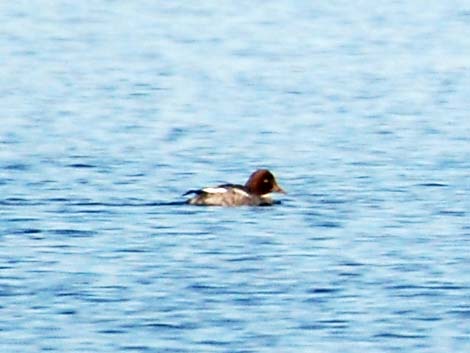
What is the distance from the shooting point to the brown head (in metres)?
21.5

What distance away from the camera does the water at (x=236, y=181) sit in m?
15.8

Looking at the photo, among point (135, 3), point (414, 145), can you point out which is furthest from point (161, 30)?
point (414, 145)

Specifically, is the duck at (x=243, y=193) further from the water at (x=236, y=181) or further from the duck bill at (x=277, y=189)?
the water at (x=236, y=181)

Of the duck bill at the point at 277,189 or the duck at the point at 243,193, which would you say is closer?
the duck at the point at 243,193

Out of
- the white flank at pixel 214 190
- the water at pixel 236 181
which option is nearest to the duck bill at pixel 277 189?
the water at pixel 236 181

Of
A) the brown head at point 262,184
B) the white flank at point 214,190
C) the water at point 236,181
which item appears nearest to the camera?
the water at point 236,181

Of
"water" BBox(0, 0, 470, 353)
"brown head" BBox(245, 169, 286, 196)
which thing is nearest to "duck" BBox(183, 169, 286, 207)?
"brown head" BBox(245, 169, 286, 196)

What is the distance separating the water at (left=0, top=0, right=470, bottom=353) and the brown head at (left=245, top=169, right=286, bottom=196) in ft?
0.84

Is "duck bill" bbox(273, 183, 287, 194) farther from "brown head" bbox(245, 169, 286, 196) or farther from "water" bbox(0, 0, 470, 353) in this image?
"water" bbox(0, 0, 470, 353)

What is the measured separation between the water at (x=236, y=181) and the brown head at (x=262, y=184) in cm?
26

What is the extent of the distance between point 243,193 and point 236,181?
67.9 inches

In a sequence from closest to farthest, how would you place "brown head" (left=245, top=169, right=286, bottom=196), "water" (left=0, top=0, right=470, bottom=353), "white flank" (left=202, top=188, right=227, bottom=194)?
"water" (left=0, top=0, right=470, bottom=353)
"white flank" (left=202, top=188, right=227, bottom=194)
"brown head" (left=245, top=169, right=286, bottom=196)

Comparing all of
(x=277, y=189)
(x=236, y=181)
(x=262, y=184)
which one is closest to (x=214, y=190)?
(x=262, y=184)

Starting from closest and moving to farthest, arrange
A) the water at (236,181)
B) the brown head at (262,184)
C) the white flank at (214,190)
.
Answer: the water at (236,181) < the white flank at (214,190) < the brown head at (262,184)
